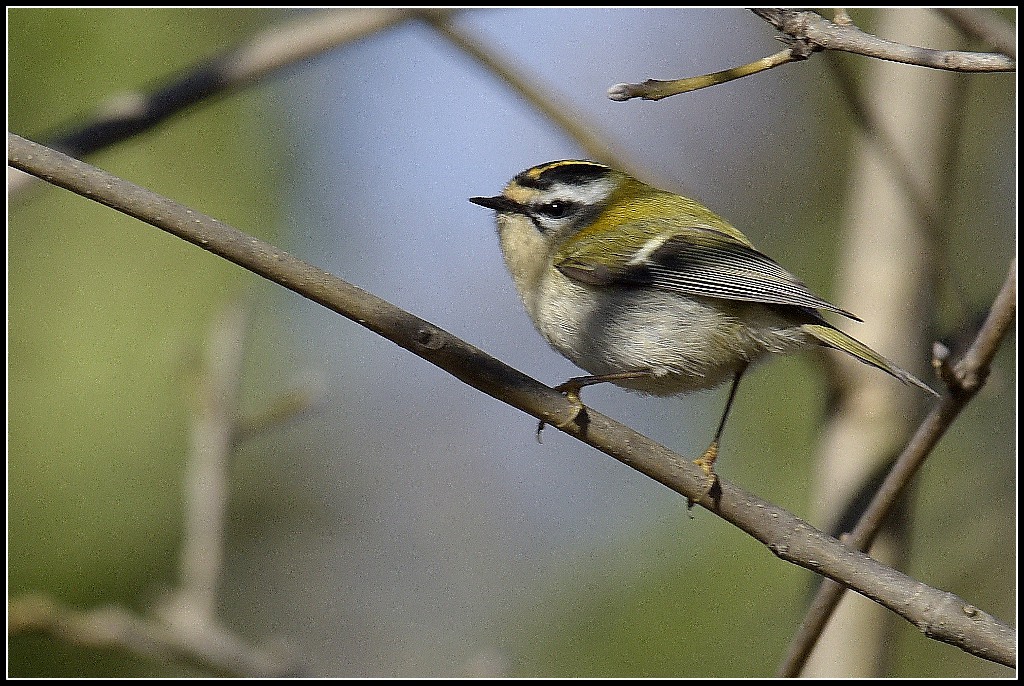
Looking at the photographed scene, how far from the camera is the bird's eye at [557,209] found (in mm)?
2070

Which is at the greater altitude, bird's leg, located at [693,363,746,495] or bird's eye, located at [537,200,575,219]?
bird's eye, located at [537,200,575,219]

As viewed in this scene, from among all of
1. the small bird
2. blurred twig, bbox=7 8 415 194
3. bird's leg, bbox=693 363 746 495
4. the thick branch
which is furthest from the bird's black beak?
the thick branch

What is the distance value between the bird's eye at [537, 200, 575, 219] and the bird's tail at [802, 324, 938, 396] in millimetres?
618

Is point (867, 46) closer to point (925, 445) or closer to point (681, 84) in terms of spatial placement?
point (681, 84)

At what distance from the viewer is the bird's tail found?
1574mm

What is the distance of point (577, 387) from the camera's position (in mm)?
1594

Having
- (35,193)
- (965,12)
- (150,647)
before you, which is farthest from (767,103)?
(150,647)

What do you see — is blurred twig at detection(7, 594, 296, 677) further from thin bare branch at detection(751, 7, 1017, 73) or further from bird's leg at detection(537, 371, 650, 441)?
thin bare branch at detection(751, 7, 1017, 73)

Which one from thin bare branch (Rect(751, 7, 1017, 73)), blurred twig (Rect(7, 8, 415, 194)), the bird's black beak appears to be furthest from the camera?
the bird's black beak

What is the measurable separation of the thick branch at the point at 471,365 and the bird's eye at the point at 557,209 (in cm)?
87

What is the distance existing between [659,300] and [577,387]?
0.36 m

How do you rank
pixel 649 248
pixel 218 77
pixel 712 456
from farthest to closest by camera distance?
pixel 649 248 → pixel 218 77 → pixel 712 456

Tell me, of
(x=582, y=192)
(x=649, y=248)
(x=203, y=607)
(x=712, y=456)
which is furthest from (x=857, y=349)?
(x=203, y=607)

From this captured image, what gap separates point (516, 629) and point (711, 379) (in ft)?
4.60
